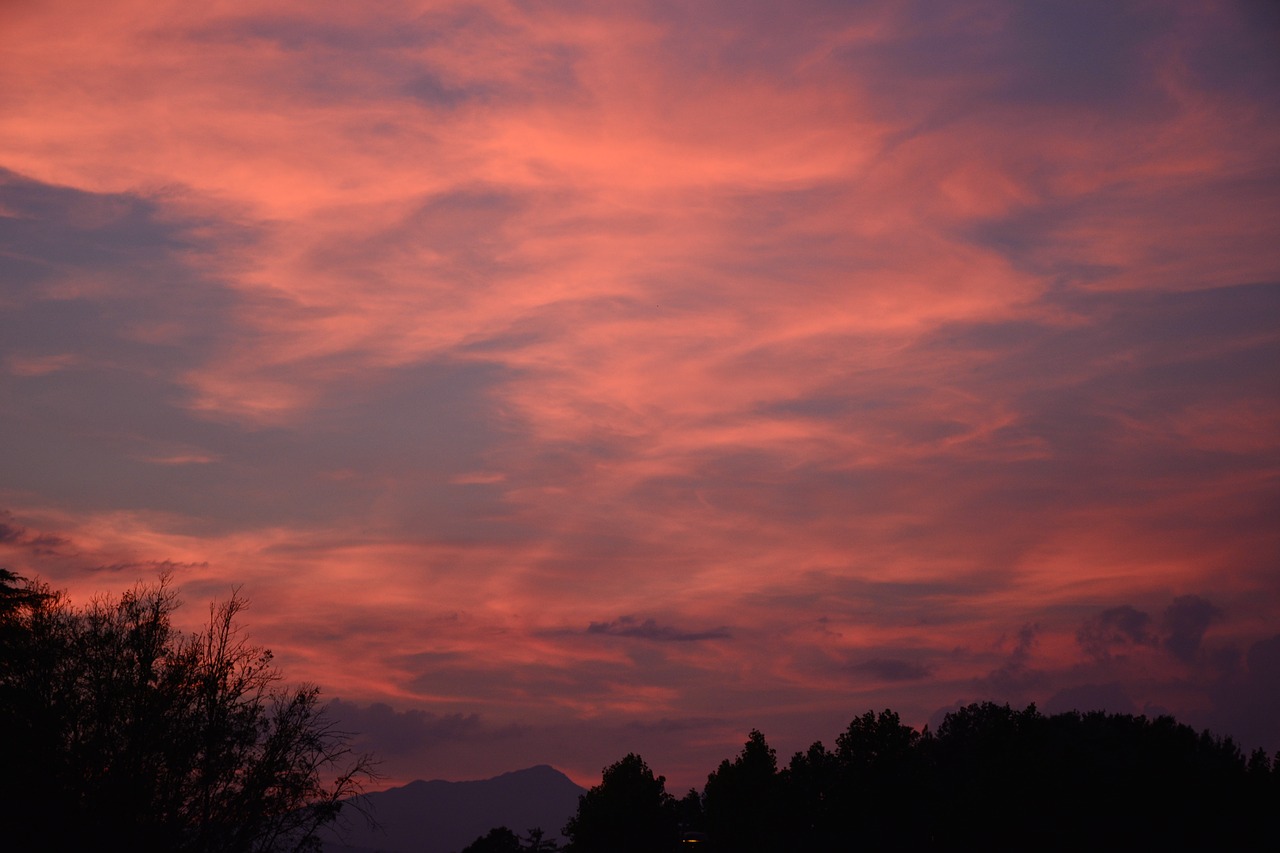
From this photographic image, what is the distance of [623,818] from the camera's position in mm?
122562

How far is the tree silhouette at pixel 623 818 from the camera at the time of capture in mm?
121812

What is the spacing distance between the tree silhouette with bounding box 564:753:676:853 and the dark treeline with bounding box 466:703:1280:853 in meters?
0.15

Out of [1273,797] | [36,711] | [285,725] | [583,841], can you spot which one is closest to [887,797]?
[1273,797]

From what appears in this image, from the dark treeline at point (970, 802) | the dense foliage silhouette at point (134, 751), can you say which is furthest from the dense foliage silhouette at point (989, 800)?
the dense foliage silhouette at point (134, 751)

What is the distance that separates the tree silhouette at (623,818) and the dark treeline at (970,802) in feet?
0.50

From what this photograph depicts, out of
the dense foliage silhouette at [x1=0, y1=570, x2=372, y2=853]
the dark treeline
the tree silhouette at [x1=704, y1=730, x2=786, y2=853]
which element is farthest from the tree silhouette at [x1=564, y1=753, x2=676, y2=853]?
the dense foliage silhouette at [x1=0, y1=570, x2=372, y2=853]

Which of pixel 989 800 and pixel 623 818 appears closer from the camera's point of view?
pixel 989 800

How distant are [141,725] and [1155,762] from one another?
70.3m

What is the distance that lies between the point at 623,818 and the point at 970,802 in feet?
170

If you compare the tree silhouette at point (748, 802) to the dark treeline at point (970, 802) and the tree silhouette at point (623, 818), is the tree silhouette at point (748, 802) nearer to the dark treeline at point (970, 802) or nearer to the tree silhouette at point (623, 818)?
the dark treeline at point (970, 802)

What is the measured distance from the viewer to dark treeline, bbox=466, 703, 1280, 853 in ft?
258

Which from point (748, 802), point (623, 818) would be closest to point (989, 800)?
point (748, 802)

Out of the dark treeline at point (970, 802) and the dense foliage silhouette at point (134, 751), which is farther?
the dark treeline at point (970, 802)

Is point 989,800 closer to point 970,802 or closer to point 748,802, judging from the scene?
point 970,802
